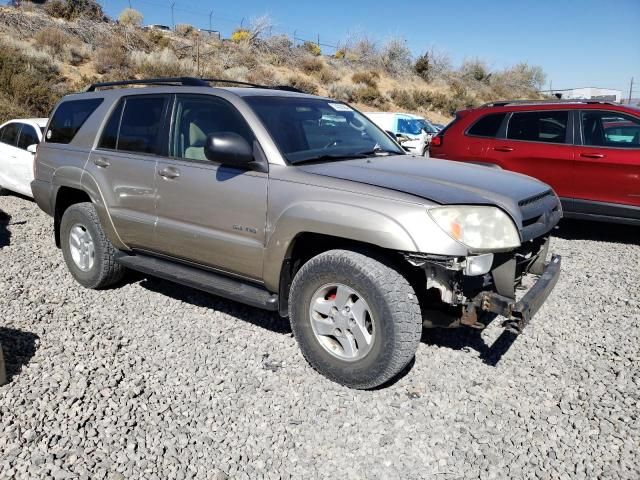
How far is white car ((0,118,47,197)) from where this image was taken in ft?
26.6

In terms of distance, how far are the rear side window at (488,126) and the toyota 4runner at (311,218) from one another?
341cm

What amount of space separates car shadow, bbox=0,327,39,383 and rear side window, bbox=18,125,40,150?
5.14 metres

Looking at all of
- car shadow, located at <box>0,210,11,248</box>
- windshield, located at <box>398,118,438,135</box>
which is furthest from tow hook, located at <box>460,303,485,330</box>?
windshield, located at <box>398,118,438,135</box>

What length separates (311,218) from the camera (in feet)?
10.4

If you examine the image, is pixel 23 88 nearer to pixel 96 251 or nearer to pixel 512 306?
pixel 96 251

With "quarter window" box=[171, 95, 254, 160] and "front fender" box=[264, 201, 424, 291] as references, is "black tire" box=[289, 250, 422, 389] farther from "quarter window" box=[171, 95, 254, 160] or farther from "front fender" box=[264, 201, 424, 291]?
"quarter window" box=[171, 95, 254, 160]

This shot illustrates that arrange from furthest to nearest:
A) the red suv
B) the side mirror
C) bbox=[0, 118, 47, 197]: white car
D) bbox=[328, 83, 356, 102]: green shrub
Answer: bbox=[328, 83, 356, 102]: green shrub → bbox=[0, 118, 47, 197]: white car → the red suv → the side mirror

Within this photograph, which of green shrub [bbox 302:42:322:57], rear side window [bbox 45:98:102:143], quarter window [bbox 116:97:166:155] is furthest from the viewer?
green shrub [bbox 302:42:322:57]

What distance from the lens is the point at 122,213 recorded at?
438 cm

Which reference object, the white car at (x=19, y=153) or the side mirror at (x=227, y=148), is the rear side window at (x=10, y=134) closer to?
the white car at (x=19, y=153)

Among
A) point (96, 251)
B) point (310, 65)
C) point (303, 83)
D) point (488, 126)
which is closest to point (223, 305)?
point (96, 251)

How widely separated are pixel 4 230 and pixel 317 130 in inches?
201

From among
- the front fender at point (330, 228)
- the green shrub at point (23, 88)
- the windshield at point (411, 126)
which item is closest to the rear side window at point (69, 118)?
the front fender at point (330, 228)

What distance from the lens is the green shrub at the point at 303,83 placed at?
98.7 ft
